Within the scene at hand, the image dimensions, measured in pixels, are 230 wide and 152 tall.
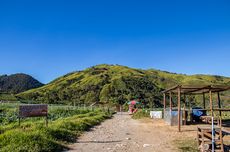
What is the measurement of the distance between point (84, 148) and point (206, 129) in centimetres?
445

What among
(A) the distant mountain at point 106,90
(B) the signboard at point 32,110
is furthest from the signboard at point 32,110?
(A) the distant mountain at point 106,90

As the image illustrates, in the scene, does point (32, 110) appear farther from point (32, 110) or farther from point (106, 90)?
point (106, 90)

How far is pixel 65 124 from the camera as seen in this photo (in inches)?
576

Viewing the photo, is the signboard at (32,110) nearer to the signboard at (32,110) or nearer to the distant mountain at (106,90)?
the signboard at (32,110)

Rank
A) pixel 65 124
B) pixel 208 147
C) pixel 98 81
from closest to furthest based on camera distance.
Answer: pixel 208 147 < pixel 65 124 < pixel 98 81

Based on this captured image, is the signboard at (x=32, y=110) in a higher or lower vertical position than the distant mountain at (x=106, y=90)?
lower

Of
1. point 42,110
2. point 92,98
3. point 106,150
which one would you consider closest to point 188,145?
point 106,150

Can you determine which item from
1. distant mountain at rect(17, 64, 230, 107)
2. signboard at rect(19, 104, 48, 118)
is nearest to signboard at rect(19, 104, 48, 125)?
signboard at rect(19, 104, 48, 118)

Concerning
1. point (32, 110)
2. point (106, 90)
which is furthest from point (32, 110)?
point (106, 90)

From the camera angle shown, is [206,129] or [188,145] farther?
[188,145]

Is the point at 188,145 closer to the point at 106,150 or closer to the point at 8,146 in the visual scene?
the point at 106,150

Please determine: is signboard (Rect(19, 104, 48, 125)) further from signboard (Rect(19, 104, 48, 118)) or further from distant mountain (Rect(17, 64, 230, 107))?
distant mountain (Rect(17, 64, 230, 107))

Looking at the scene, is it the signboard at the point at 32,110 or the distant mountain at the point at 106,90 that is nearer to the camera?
the signboard at the point at 32,110

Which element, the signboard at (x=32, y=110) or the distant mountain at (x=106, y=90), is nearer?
the signboard at (x=32, y=110)
